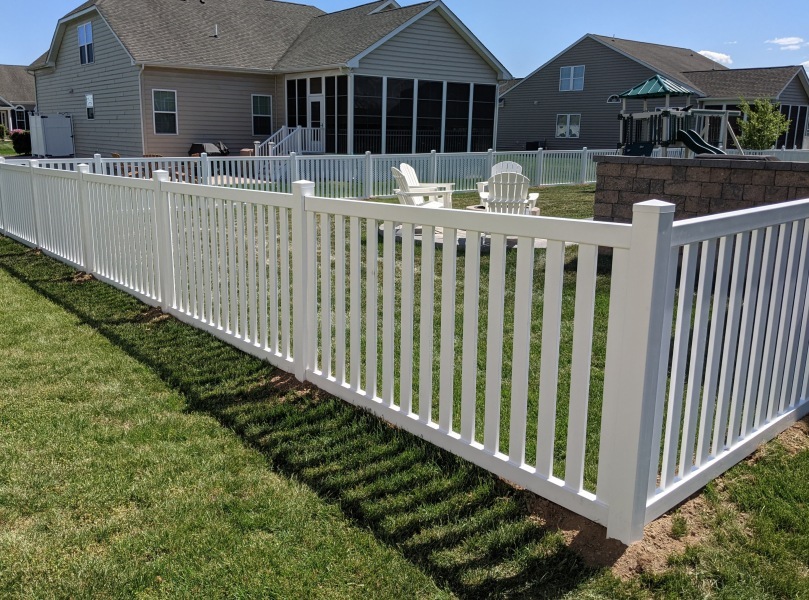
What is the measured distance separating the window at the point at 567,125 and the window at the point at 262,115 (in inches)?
645

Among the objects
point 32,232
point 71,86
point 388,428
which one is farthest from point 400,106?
point 388,428

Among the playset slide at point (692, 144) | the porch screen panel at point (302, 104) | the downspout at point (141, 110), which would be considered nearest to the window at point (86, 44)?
the downspout at point (141, 110)

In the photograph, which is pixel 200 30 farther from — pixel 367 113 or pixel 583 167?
pixel 583 167

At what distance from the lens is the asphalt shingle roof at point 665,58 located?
32438 millimetres

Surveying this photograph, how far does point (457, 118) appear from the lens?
25609mm

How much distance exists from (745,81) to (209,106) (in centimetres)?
2439

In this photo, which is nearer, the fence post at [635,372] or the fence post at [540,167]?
the fence post at [635,372]

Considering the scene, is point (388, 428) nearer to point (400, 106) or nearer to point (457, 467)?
point (457, 467)

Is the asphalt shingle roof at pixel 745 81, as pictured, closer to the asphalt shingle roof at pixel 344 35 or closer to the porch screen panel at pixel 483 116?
the porch screen panel at pixel 483 116

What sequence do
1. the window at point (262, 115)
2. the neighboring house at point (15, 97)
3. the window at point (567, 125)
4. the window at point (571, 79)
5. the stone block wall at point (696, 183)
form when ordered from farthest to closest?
1. the neighboring house at point (15, 97)
2. the window at point (567, 125)
3. the window at point (571, 79)
4. the window at point (262, 115)
5. the stone block wall at point (696, 183)

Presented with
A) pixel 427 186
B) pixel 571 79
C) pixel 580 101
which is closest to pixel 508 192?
pixel 427 186

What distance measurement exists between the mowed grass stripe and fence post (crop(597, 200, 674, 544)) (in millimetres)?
776

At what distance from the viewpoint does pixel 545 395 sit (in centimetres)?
288

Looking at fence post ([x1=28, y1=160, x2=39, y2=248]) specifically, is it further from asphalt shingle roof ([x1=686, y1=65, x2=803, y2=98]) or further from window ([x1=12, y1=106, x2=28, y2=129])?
window ([x1=12, y1=106, x2=28, y2=129])
